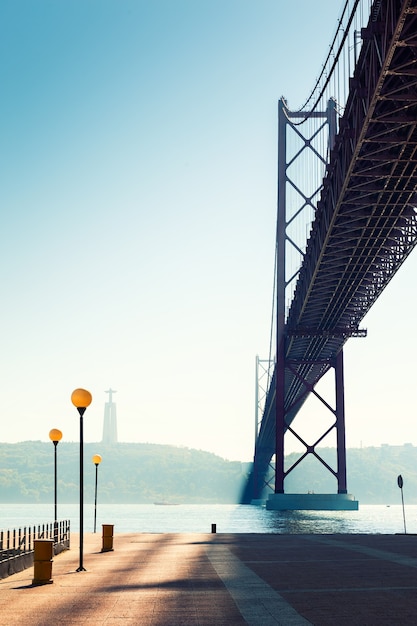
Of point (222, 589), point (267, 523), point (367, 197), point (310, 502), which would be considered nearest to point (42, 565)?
point (222, 589)

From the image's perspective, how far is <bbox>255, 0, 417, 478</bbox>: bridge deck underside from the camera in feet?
91.7

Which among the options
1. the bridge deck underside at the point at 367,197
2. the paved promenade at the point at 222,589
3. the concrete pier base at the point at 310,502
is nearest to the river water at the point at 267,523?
the concrete pier base at the point at 310,502

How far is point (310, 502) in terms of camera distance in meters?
73.9

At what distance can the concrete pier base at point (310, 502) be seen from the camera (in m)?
73.8

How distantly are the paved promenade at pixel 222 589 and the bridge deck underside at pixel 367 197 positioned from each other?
1400 cm

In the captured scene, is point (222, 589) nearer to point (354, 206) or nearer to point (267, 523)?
point (354, 206)

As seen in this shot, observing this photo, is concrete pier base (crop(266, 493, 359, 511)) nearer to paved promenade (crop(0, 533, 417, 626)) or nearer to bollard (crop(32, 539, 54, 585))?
paved promenade (crop(0, 533, 417, 626))

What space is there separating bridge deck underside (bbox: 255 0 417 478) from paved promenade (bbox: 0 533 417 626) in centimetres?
1400

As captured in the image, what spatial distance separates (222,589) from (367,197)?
97.9 feet

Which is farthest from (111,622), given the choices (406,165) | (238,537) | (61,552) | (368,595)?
(406,165)

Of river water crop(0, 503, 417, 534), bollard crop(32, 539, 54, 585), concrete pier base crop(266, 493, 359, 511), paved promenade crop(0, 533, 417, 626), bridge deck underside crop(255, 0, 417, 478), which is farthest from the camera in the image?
concrete pier base crop(266, 493, 359, 511)

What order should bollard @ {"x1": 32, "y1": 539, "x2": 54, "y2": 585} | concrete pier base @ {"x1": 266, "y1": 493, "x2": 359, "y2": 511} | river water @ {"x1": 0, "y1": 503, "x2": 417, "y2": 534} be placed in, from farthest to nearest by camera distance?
concrete pier base @ {"x1": 266, "y1": 493, "x2": 359, "y2": 511}, river water @ {"x1": 0, "y1": 503, "x2": 417, "y2": 534}, bollard @ {"x1": 32, "y1": 539, "x2": 54, "y2": 585}

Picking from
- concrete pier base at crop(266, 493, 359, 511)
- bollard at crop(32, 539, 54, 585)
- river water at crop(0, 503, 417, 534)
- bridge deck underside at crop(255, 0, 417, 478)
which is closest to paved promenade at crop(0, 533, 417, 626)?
bollard at crop(32, 539, 54, 585)

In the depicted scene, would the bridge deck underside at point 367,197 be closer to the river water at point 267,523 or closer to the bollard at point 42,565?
the river water at point 267,523
